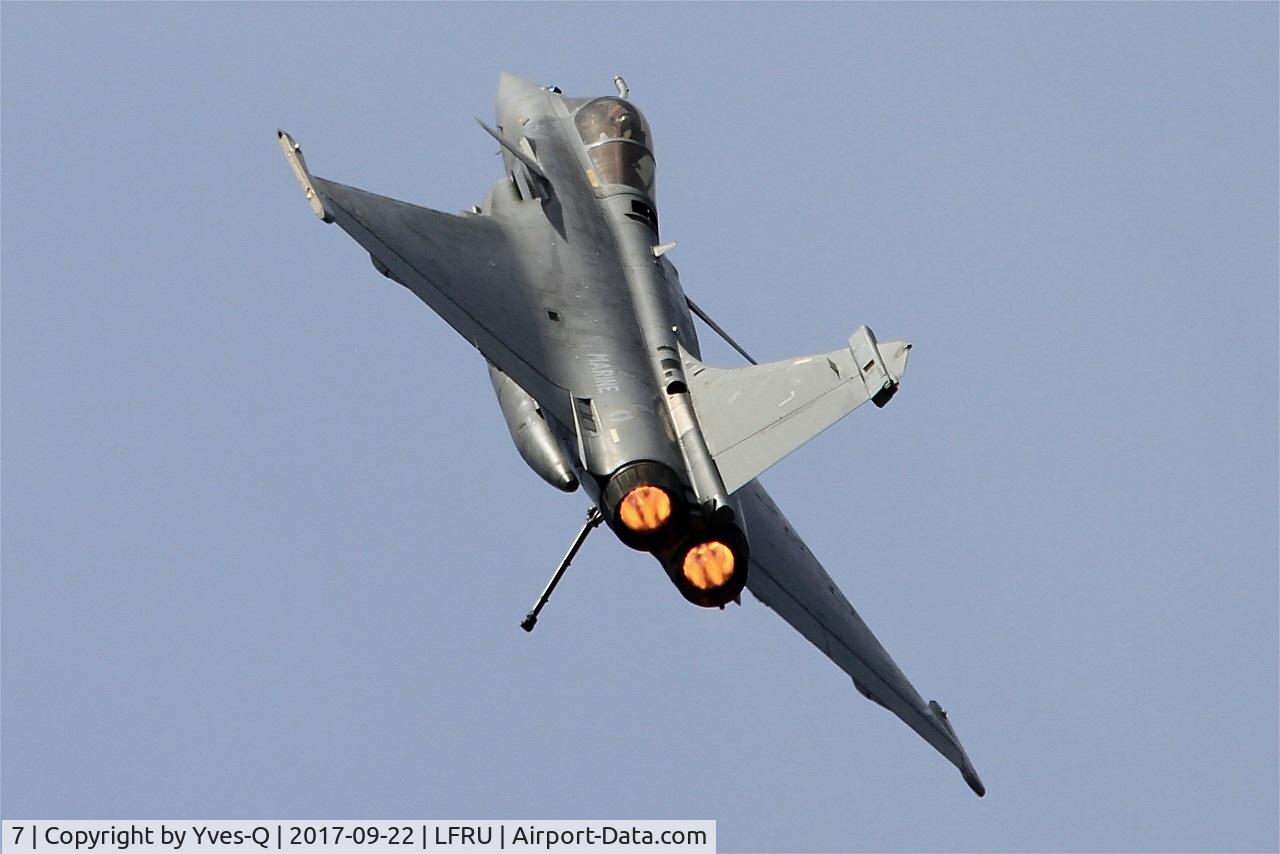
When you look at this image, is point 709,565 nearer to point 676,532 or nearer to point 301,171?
point 676,532

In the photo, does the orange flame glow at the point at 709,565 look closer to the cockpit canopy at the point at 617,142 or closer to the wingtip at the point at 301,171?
the wingtip at the point at 301,171

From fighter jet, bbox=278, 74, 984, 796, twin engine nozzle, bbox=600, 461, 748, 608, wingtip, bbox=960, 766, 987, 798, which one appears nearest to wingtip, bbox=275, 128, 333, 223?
fighter jet, bbox=278, 74, 984, 796

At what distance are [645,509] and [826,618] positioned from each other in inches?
162

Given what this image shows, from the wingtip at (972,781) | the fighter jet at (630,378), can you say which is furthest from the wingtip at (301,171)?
the wingtip at (972,781)

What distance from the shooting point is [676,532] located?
24.0 metres

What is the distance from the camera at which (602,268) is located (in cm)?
2789

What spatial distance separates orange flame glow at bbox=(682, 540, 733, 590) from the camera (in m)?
24.0

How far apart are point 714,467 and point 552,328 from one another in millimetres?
2867

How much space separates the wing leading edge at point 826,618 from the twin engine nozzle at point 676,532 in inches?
89.1

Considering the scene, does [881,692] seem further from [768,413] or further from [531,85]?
[531,85]

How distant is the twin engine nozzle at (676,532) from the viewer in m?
23.9

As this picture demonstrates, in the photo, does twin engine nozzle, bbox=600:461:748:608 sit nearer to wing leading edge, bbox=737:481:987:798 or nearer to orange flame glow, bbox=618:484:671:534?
orange flame glow, bbox=618:484:671:534

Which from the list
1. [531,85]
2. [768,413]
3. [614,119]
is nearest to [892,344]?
[768,413]

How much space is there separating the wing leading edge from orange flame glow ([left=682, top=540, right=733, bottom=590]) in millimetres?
2293
